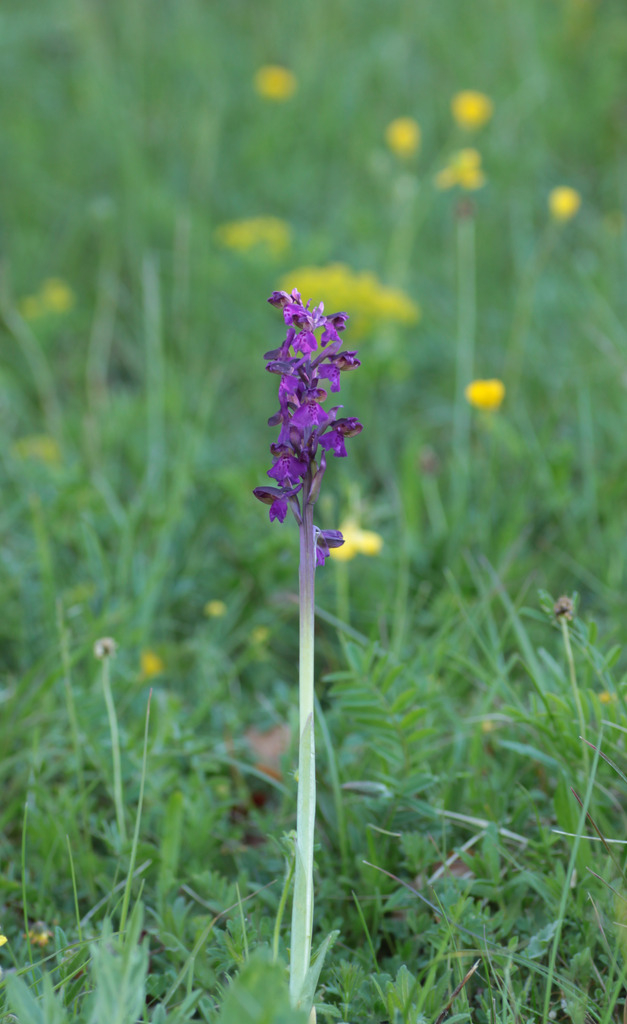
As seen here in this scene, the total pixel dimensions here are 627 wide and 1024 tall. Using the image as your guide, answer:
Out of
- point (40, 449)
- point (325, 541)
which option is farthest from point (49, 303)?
point (325, 541)

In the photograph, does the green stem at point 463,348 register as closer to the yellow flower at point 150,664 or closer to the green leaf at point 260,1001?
the yellow flower at point 150,664

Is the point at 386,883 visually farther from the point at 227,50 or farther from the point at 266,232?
the point at 227,50

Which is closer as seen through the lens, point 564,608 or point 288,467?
point 288,467

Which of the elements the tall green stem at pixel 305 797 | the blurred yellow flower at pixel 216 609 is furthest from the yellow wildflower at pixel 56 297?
the tall green stem at pixel 305 797

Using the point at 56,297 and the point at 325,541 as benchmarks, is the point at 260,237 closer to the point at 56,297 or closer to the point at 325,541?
the point at 56,297

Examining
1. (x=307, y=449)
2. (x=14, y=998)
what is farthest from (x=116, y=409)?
(x=14, y=998)

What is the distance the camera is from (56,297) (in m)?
3.96

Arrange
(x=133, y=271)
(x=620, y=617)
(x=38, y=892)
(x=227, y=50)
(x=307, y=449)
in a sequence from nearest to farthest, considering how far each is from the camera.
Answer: (x=307, y=449) → (x=38, y=892) → (x=620, y=617) → (x=133, y=271) → (x=227, y=50)

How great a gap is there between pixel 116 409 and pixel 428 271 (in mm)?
1957

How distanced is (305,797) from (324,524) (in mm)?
1607

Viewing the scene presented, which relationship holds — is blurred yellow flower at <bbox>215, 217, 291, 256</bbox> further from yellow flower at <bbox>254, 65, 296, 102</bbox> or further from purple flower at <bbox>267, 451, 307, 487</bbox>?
purple flower at <bbox>267, 451, 307, 487</bbox>

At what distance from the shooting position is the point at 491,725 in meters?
2.04

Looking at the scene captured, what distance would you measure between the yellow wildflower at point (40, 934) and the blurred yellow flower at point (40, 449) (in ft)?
5.96

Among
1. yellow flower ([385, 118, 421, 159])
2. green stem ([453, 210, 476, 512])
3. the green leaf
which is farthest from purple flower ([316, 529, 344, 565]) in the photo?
yellow flower ([385, 118, 421, 159])
